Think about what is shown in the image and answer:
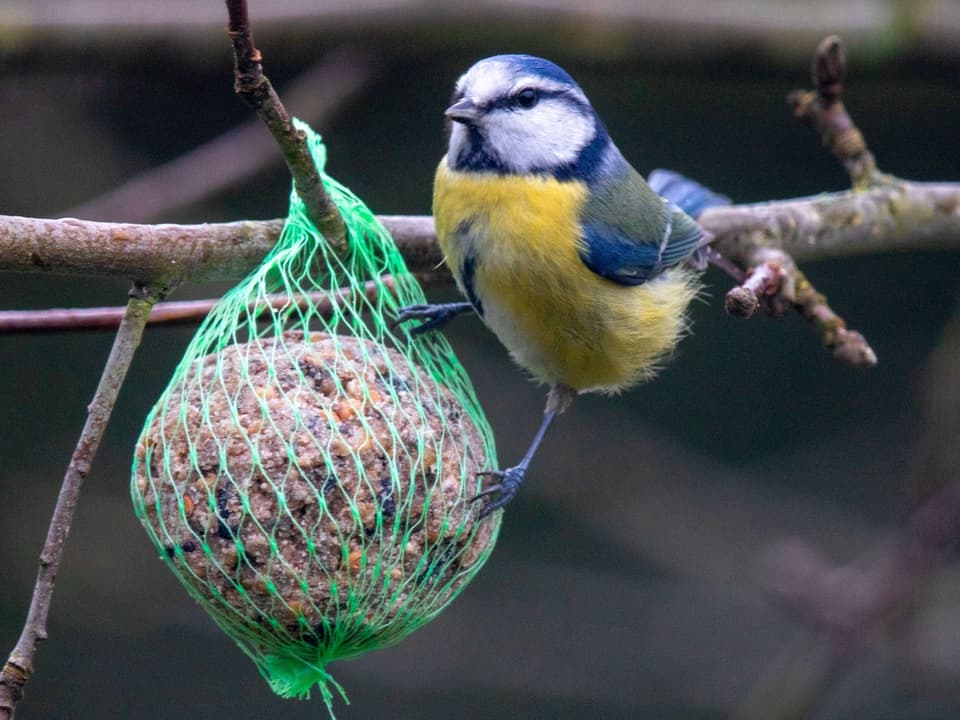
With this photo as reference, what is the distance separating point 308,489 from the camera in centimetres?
175

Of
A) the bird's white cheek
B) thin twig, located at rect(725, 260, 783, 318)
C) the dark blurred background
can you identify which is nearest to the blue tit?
the bird's white cheek

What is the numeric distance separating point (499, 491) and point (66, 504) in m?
0.74

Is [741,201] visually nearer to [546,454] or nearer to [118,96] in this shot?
[546,454]

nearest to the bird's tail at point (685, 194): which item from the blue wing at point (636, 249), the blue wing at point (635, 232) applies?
the blue wing at point (635, 232)

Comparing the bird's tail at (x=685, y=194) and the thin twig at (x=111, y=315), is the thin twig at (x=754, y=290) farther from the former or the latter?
the thin twig at (x=111, y=315)

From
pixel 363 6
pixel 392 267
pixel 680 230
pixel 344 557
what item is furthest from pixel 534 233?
pixel 363 6

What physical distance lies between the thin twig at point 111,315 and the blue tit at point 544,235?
21 cm

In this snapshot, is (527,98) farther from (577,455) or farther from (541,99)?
(577,455)

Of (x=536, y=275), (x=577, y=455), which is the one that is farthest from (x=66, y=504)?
(x=577, y=455)

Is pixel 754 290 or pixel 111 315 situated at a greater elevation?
pixel 754 290

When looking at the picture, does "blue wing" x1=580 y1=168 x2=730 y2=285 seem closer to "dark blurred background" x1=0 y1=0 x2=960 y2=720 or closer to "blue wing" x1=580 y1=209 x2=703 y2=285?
"blue wing" x1=580 y1=209 x2=703 y2=285

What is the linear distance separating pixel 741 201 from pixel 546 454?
1.33m

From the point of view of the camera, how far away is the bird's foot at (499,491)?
1.97 m

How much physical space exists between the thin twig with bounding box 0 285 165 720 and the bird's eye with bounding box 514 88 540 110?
2.87ft
